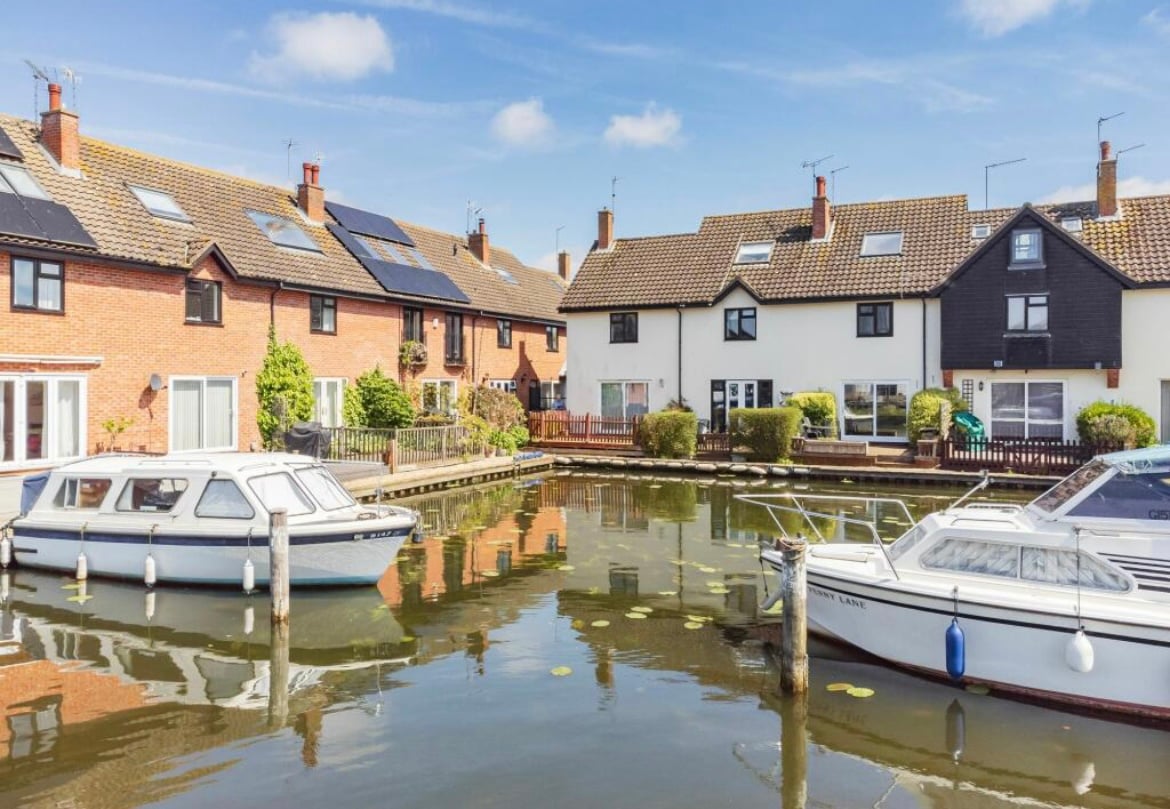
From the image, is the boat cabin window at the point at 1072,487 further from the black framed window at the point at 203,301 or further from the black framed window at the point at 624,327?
the black framed window at the point at 624,327

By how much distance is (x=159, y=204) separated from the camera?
2377cm

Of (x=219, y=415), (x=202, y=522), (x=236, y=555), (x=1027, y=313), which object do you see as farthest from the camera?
(x=1027, y=313)

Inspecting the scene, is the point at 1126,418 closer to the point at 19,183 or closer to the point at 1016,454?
the point at 1016,454

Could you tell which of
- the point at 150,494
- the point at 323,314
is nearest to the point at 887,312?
the point at 323,314

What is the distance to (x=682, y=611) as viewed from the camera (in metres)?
12.1

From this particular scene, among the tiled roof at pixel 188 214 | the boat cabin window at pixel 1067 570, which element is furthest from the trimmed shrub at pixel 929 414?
the tiled roof at pixel 188 214

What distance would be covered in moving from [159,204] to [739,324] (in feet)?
64.5

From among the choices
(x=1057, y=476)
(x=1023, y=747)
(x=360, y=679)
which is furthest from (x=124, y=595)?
(x=1057, y=476)

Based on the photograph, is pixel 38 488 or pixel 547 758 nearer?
pixel 547 758

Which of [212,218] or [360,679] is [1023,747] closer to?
[360,679]

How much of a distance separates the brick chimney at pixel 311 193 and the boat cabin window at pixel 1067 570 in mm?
27286

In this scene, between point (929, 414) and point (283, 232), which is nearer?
point (929, 414)

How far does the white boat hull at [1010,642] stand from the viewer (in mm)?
8312

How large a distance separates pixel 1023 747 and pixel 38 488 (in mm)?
15251
